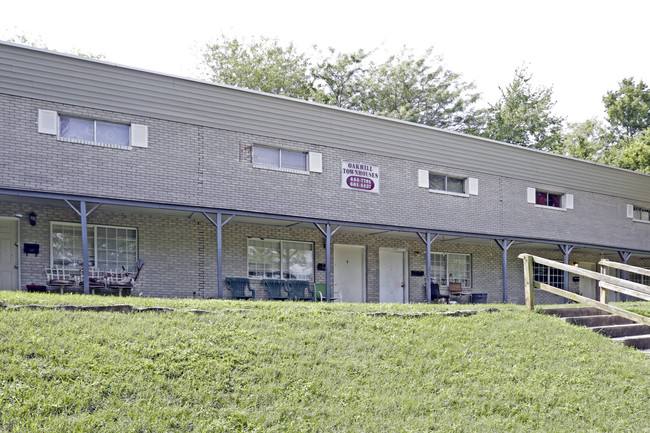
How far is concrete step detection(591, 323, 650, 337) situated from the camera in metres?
9.50

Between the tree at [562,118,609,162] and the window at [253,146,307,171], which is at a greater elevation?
the tree at [562,118,609,162]

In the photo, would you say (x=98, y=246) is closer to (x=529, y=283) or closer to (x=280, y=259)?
(x=280, y=259)

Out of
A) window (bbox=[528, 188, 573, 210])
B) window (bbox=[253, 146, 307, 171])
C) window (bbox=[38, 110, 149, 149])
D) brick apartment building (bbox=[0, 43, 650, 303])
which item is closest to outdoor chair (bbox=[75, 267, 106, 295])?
brick apartment building (bbox=[0, 43, 650, 303])

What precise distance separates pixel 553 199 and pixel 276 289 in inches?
452

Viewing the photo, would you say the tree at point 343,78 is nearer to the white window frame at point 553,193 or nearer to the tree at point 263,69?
the tree at point 263,69

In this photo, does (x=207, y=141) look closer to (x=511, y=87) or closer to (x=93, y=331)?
(x=93, y=331)

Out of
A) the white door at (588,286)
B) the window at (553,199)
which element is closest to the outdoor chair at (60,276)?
the window at (553,199)

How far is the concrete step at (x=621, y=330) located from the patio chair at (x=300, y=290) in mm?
7410

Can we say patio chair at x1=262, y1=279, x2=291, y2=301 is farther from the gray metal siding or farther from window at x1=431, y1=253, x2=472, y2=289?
window at x1=431, y1=253, x2=472, y2=289

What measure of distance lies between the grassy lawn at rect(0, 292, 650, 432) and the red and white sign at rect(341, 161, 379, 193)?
7.28 meters

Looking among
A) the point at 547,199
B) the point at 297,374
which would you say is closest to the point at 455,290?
the point at 547,199

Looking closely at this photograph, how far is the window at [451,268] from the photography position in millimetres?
18391

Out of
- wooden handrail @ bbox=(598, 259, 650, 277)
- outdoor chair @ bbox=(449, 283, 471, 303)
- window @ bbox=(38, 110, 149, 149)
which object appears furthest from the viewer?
outdoor chair @ bbox=(449, 283, 471, 303)

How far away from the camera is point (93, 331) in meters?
6.71
